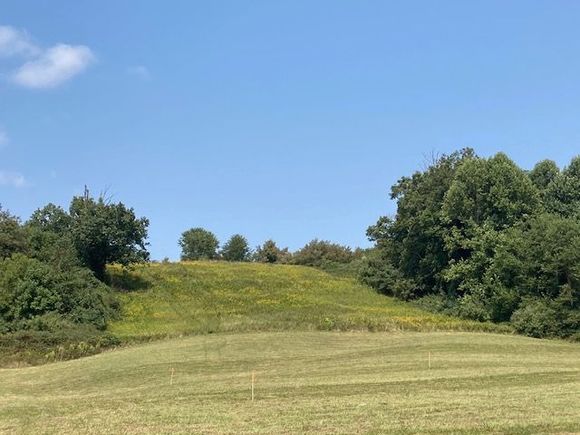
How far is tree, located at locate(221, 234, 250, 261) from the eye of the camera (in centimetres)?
14875

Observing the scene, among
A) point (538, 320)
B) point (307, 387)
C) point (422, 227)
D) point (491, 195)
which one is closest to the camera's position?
point (307, 387)

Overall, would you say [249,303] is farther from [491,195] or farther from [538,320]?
[538,320]

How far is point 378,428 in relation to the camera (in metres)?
16.1

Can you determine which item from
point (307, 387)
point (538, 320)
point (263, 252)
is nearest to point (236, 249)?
point (263, 252)

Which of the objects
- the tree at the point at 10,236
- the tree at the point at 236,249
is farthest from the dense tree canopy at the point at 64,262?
the tree at the point at 236,249

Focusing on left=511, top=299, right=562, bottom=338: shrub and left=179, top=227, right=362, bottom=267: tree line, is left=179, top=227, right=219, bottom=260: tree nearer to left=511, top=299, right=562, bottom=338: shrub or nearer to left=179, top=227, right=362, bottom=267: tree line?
left=179, top=227, right=362, bottom=267: tree line

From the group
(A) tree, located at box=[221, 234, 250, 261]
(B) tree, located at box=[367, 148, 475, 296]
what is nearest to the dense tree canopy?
(B) tree, located at box=[367, 148, 475, 296]

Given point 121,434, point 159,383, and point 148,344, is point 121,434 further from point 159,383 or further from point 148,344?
point 148,344

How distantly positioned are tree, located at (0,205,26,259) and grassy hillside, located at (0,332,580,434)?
23282 mm

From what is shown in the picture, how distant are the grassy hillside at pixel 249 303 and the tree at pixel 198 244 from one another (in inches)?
2326

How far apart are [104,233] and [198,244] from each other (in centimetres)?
8936

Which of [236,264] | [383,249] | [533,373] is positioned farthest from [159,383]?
[236,264]

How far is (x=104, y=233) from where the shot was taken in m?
71.8

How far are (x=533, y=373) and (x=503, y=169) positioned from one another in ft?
153
